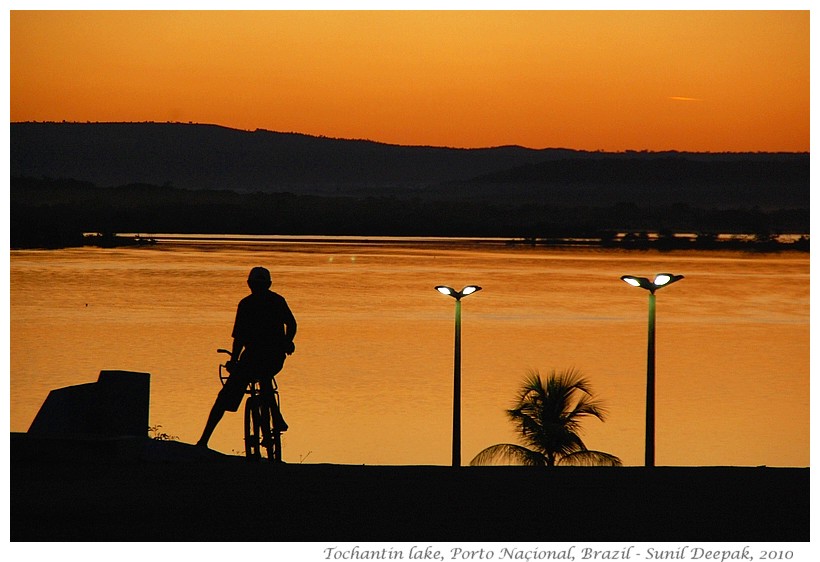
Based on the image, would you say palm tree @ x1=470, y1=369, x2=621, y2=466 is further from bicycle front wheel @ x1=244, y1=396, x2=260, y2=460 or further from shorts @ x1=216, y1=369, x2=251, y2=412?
shorts @ x1=216, y1=369, x2=251, y2=412

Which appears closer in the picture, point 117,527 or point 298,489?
point 117,527

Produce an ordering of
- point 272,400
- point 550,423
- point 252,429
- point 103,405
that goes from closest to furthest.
Answer: 1. point 272,400
2. point 252,429
3. point 103,405
4. point 550,423

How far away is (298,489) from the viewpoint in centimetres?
1011

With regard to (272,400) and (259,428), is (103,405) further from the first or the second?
(272,400)

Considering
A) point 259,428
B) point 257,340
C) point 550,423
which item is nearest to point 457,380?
point 550,423

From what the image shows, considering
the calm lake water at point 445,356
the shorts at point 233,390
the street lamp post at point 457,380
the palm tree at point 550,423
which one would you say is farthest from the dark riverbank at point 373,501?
the calm lake water at point 445,356

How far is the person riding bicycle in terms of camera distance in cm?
1220

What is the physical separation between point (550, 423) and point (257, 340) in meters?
22.3

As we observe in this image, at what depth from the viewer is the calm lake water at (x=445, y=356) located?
61625mm

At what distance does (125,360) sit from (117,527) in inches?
3105

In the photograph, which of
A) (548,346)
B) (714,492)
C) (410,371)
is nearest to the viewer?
(714,492)

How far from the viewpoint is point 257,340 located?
12.4 meters
